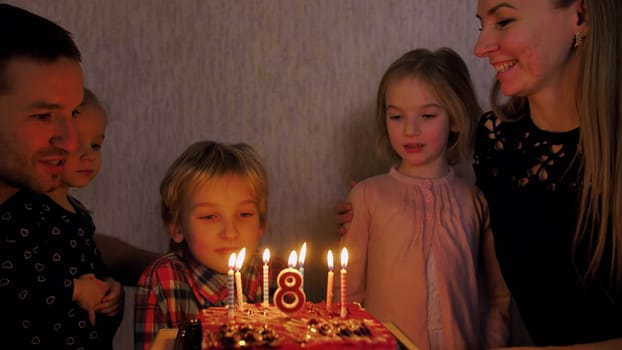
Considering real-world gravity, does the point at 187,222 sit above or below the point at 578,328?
above

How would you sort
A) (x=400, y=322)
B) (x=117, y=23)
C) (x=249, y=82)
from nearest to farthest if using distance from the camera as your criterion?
(x=400, y=322)
(x=117, y=23)
(x=249, y=82)

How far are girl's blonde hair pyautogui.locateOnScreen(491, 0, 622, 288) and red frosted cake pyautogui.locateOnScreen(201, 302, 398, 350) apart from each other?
2.28 feet

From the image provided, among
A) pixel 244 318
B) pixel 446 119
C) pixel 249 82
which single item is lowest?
pixel 244 318

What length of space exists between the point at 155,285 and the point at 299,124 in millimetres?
840

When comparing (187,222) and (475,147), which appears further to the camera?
(475,147)

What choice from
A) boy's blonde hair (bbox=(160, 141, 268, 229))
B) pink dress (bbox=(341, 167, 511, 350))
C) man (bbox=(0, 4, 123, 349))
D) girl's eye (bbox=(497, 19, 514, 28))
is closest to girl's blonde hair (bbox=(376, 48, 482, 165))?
pink dress (bbox=(341, 167, 511, 350))

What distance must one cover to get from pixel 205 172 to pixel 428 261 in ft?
2.44

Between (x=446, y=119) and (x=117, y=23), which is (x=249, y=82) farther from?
(x=446, y=119)

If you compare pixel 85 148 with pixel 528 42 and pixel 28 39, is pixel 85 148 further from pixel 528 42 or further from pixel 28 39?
pixel 528 42

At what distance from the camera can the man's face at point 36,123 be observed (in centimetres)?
121

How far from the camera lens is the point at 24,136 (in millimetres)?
1230

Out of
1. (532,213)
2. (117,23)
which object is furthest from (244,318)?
(117,23)

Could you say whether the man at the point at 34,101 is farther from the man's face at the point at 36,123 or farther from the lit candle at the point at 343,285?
the lit candle at the point at 343,285

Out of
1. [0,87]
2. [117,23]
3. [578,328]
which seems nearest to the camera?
[0,87]
